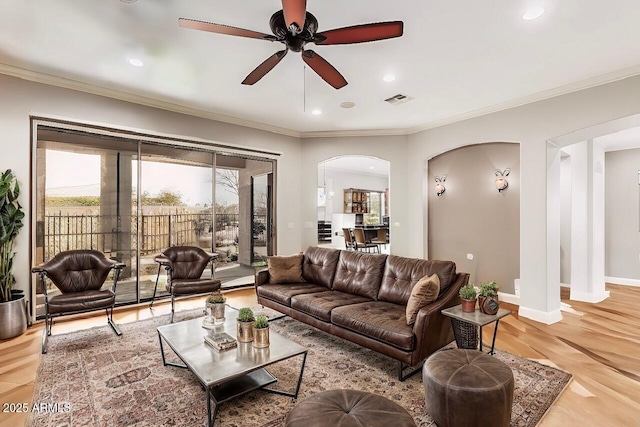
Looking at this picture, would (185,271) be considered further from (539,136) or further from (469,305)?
(539,136)

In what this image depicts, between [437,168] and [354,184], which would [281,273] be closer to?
[437,168]

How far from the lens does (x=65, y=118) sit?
4.17m

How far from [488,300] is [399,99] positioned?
305 centimetres

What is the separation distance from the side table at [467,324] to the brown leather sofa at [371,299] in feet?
0.23

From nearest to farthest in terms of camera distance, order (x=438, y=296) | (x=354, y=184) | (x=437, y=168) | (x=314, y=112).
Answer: (x=438, y=296) < (x=314, y=112) < (x=437, y=168) < (x=354, y=184)

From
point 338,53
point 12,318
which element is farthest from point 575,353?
point 12,318

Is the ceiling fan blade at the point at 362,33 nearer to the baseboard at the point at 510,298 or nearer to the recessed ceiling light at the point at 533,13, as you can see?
the recessed ceiling light at the point at 533,13

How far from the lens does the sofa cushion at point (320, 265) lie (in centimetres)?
427

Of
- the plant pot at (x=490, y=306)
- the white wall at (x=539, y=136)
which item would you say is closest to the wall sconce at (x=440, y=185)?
the white wall at (x=539, y=136)

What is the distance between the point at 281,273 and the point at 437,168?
12.1ft

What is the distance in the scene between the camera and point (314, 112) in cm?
537

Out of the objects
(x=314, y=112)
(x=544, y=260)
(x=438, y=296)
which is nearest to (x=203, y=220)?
(x=314, y=112)

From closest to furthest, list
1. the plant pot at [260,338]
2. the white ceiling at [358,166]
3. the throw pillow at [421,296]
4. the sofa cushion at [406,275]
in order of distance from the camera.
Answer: the plant pot at [260,338] → the throw pillow at [421,296] → the sofa cushion at [406,275] → the white ceiling at [358,166]

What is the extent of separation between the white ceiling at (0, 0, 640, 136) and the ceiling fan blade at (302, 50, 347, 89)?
0.41 m
